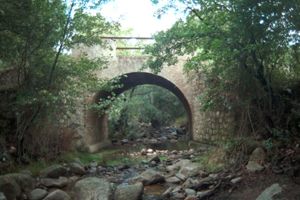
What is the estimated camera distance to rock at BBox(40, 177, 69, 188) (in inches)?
294

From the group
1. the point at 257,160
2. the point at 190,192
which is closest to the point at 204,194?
the point at 190,192

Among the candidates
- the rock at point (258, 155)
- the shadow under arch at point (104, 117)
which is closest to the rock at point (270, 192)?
the rock at point (258, 155)

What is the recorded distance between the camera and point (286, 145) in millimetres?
6738

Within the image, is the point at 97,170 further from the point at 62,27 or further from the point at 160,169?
the point at 62,27

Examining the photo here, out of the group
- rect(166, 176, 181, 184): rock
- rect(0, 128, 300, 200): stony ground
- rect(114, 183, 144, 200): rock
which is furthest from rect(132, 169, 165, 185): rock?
rect(114, 183, 144, 200): rock

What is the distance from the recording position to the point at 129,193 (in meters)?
6.57

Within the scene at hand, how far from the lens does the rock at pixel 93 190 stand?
6414 millimetres

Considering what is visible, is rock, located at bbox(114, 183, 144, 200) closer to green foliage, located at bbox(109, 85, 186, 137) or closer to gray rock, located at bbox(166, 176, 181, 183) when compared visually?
gray rock, located at bbox(166, 176, 181, 183)

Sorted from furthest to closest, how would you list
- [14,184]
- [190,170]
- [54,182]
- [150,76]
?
[150,76] < [190,170] < [54,182] < [14,184]

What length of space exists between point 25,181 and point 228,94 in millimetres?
4225

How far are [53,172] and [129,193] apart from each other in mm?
2230

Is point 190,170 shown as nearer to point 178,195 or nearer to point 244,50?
point 178,195

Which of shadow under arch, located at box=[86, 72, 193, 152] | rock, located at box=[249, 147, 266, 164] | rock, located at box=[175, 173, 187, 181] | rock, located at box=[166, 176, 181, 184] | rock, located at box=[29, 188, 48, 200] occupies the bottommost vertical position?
rock, located at box=[166, 176, 181, 184]

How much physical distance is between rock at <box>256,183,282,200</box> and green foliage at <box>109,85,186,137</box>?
12788 mm
